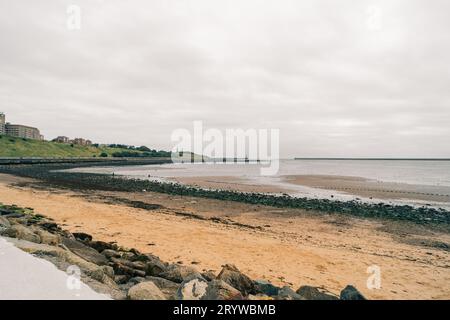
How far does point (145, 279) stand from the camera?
20.1 ft

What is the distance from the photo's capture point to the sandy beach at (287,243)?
8.59m

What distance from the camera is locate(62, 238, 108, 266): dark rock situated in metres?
7.46

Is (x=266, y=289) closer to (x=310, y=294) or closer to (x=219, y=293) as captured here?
(x=310, y=294)

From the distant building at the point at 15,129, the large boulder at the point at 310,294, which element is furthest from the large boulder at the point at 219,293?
the distant building at the point at 15,129

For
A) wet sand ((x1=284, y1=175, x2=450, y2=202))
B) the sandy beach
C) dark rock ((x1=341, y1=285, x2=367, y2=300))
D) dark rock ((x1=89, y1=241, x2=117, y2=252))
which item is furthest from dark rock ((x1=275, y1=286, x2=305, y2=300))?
wet sand ((x1=284, y1=175, x2=450, y2=202))

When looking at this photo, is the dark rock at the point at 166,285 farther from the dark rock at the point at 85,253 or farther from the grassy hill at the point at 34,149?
the grassy hill at the point at 34,149

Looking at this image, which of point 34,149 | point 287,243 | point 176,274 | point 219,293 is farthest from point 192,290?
point 34,149

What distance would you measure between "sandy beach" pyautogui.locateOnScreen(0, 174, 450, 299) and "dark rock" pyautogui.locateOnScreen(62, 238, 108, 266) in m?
2.28

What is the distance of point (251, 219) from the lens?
17375 mm

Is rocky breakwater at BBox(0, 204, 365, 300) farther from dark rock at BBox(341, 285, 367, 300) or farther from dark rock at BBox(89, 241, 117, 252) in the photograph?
dark rock at BBox(89, 241, 117, 252)
